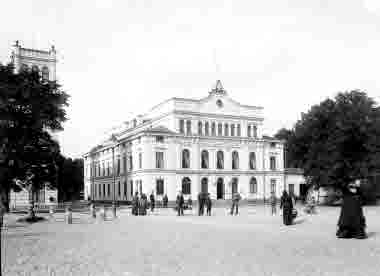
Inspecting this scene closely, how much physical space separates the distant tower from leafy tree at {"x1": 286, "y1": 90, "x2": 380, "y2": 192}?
95.9ft

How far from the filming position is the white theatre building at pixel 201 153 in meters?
58.9

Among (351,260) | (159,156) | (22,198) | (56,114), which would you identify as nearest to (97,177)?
(159,156)

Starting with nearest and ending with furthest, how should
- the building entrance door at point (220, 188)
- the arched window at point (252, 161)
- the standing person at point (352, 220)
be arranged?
the standing person at point (352, 220) < the building entrance door at point (220, 188) < the arched window at point (252, 161)

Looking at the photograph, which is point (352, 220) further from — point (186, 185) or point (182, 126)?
point (182, 126)

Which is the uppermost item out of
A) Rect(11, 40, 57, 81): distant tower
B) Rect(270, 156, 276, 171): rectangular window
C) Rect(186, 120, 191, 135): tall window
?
Rect(11, 40, 57, 81): distant tower

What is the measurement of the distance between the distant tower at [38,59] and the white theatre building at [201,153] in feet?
41.4

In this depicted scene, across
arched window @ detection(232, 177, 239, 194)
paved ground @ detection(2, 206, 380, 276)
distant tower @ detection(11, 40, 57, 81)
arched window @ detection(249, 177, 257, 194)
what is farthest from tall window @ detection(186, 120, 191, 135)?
paved ground @ detection(2, 206, 380, 276)

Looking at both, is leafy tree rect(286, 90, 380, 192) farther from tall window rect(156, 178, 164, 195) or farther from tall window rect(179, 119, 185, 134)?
tall window rect(156, 178, 164, 195)

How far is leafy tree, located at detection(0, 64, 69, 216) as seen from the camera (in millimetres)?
31516

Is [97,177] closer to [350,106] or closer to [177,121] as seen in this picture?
[177,121]

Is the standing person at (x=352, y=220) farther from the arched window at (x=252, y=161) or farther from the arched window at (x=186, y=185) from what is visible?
the arched window at (x=252, y=161)

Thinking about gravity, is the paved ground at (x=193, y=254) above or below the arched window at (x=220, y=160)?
below

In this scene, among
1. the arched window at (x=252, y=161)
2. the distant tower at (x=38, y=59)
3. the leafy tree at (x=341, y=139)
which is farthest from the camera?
the arched window at (x=252, y=161)

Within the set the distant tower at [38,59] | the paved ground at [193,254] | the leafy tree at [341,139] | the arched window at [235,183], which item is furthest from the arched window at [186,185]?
the paved ground at [193,254]
